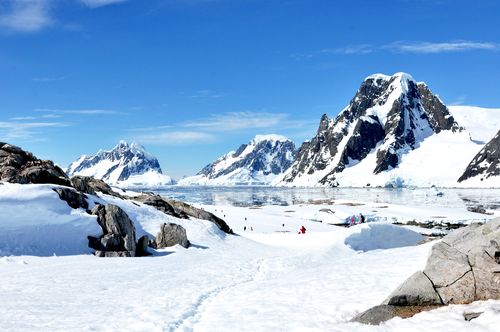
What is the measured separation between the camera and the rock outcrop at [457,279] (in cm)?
1182

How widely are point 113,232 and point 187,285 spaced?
527 inches

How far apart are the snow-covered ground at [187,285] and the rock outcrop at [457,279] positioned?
54cm

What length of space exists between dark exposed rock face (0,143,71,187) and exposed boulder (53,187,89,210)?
4.99 metres

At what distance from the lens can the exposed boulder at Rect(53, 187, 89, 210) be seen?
3319 cm

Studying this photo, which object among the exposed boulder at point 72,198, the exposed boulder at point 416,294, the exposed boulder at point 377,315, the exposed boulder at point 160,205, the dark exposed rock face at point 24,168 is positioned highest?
the dark exposed rock face at point 24,168

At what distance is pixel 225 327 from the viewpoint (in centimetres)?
1265

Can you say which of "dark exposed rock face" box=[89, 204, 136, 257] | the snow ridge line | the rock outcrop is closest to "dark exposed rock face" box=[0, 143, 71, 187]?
"dark exposed rock face" box=[89, 204, 136, 257]

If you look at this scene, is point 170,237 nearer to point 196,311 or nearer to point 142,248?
point 142,248

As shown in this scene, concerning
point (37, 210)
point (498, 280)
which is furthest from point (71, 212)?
point (498, 280)

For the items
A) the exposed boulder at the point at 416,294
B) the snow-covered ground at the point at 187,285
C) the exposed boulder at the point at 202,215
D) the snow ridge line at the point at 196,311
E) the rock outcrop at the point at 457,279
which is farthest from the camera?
the exposed boulder at the point at 202,215

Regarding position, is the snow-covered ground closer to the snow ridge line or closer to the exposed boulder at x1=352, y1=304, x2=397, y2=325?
the snow ridge line

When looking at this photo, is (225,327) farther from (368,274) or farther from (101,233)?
(101,233)

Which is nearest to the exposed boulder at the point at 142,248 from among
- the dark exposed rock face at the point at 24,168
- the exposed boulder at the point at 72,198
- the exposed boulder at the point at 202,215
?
the exposed boulder at the point at 72,198

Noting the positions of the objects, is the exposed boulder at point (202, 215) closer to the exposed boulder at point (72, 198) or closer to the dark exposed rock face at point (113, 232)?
the exposed boulder at point (72, 198)
